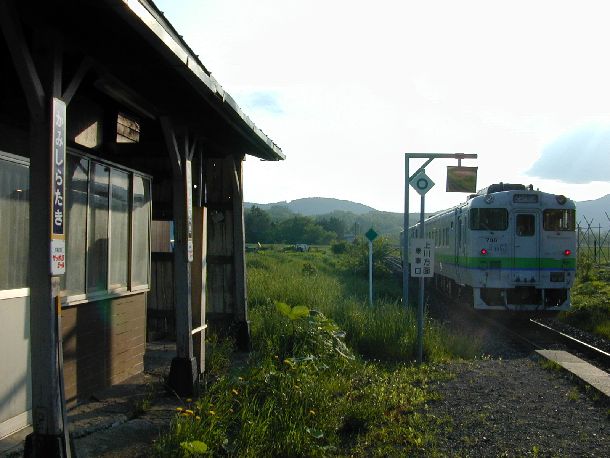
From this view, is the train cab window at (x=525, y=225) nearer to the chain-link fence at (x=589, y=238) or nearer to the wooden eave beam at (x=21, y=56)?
the chain-link fence at (x=589, y=238)

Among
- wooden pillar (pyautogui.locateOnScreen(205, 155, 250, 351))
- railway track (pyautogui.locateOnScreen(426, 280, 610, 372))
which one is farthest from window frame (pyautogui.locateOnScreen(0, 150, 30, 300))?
railway track (pyautogui.locateOnScreen(426, 280, 610, 372))

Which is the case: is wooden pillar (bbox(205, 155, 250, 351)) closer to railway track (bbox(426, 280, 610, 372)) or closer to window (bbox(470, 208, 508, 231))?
railway track (bbox(426, 280, 610, 372))

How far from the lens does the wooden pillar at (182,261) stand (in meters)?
6.59

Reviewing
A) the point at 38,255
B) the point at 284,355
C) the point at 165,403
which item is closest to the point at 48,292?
the point at 38,255

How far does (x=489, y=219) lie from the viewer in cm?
1430

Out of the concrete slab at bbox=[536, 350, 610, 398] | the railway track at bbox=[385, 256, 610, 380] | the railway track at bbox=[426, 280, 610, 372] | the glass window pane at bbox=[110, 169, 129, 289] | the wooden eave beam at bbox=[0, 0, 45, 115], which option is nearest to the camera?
the wooden eave beam at bbox=[0, 0, 45, 115]

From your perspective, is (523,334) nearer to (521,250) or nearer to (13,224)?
(521,250)

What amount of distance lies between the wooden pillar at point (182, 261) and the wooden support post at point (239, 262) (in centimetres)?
258

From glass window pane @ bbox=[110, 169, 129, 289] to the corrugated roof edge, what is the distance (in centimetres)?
161

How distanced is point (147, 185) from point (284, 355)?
109 inches

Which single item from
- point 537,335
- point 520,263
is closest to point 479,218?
point 520,263

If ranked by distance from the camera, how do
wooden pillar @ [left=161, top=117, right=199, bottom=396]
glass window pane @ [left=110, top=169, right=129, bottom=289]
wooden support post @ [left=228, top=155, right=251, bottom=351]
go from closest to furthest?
1. wooden pillar @ [left=161, top=117, right=199, bottom=396]
2. glass window pane @ [left=110, top=169, right=129, bottom=289]
3. wooden support post @ [left=228, top=155, right=251, bottom=351]

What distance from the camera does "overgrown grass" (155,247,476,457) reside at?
5.20 meters

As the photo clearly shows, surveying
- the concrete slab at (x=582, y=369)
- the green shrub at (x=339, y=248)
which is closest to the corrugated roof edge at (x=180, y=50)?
the concrete slab at (x=582, y=369)
